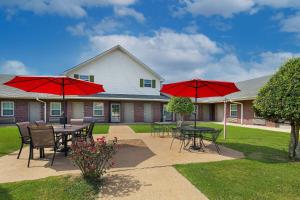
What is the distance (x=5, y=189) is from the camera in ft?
13.9

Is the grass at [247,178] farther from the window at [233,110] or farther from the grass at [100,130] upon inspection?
the window at [233,110]

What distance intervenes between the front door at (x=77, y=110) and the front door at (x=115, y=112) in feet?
10.1

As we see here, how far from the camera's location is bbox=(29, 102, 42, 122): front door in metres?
21.8

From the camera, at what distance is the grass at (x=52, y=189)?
3.91 m

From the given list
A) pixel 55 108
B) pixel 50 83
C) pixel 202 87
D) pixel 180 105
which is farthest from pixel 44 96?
pixel 202 87

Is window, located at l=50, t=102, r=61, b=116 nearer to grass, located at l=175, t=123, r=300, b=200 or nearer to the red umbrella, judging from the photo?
the red umbrella

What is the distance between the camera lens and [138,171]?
5406 millimetres

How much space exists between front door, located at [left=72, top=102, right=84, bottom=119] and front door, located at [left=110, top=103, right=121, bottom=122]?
3087mm

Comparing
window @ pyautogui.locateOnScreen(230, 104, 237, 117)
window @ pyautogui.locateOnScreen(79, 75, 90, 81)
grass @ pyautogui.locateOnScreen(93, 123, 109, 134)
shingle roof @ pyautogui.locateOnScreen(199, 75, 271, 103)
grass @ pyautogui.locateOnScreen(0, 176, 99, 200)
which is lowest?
grass @ pyautogui.locateOnScreen(93, 123, 109, 134)

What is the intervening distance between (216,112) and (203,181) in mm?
24807

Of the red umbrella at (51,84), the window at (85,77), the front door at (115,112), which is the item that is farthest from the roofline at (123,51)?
the red umbrella at (51,84)

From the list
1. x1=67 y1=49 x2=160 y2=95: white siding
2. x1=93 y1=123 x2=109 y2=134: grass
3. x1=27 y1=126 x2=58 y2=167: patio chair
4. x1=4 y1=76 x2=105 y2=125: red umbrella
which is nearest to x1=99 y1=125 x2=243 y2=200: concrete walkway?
x1=27 y1=126 x2=58 y2=167: patio chair

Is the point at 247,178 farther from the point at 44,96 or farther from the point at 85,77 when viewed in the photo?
the point at 44,96

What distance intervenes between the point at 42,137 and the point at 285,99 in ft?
23.6
